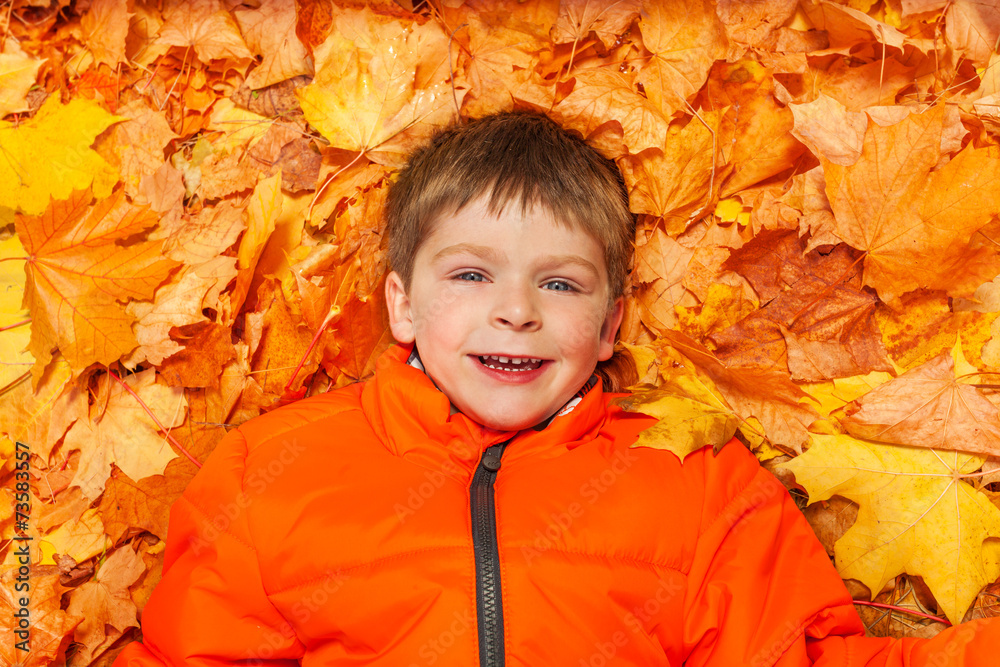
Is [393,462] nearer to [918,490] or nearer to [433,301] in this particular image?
Answer: [433,301]

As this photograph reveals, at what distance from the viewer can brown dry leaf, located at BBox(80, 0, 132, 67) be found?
213 centimetres

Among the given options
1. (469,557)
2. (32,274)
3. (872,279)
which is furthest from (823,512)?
(32,274)

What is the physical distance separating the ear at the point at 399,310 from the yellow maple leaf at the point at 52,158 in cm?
81

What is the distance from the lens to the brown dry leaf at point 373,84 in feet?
6.71

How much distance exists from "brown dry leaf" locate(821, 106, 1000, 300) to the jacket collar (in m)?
0.74

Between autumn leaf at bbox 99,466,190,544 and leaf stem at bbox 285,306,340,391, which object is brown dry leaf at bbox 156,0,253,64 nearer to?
leaf stem at bbox 285,306,340,391

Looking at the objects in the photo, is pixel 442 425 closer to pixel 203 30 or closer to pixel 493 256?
pixel 493 256

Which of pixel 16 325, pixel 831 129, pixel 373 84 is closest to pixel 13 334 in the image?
pixel 16 325

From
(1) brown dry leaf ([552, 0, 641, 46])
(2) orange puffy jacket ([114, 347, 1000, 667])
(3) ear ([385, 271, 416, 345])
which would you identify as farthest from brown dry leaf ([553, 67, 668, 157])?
(2) orange puffy jacket ([114, 347, 1000, 667])

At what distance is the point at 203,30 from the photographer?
2170mm

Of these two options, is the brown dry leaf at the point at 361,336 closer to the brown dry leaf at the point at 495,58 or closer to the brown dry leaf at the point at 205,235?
the brown dry leaf at the point at 205,235

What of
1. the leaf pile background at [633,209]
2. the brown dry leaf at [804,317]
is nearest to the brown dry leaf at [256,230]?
the leaf pile background at [633,209]

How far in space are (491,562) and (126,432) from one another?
1.08 meters

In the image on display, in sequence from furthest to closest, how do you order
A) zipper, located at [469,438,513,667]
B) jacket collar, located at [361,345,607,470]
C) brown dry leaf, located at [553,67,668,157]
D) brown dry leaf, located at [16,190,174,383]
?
brown dry leaf, located at [553,67,668,157]
brown dry leaf, located at [16,190,174,383]
jacket collar, located at [361,345,607,470]
zipper, located at [469,438,513,667]
